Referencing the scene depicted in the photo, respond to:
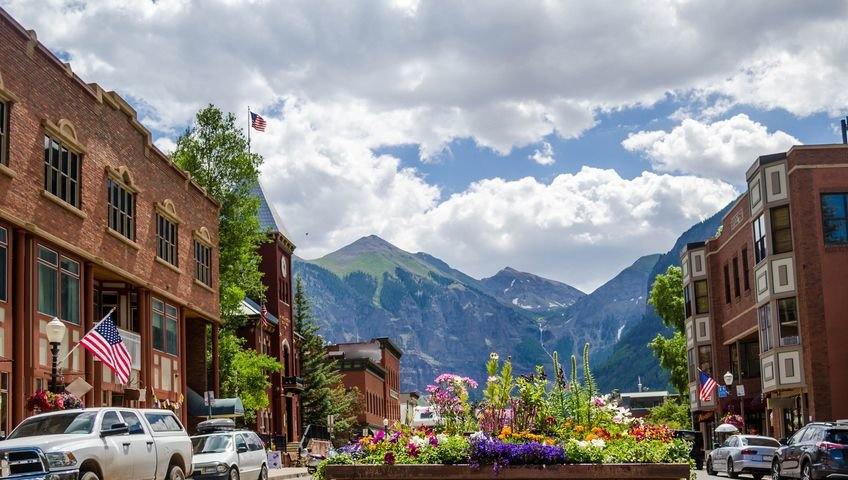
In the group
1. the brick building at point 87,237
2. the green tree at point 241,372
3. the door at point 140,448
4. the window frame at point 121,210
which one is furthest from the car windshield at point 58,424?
the green tree at point 241,372

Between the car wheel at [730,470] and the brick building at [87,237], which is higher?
the brick building at [87,237]

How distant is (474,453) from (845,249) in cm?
3743

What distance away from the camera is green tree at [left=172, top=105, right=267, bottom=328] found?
179 feet

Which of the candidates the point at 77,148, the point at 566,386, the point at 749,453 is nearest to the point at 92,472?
the point at 566,386

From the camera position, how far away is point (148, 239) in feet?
132

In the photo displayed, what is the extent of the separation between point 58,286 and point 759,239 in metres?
31.2

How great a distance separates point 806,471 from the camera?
27125mm

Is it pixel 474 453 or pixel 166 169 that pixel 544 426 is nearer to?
pixel 474 453

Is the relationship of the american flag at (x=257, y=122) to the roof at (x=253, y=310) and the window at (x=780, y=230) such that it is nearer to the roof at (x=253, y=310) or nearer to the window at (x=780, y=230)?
the roof at (x=253, y=310)

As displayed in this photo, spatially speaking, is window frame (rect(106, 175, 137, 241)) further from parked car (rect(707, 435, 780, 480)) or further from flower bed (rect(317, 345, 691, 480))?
flower bed (rect(317, 345, 691, 480))

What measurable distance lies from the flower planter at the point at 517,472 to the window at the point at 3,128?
19.7 meters

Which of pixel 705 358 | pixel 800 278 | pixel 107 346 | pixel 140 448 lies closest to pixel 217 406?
pixel 107 346

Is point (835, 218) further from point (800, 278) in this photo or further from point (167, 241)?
point (167, 241)

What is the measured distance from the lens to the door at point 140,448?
2009cm
